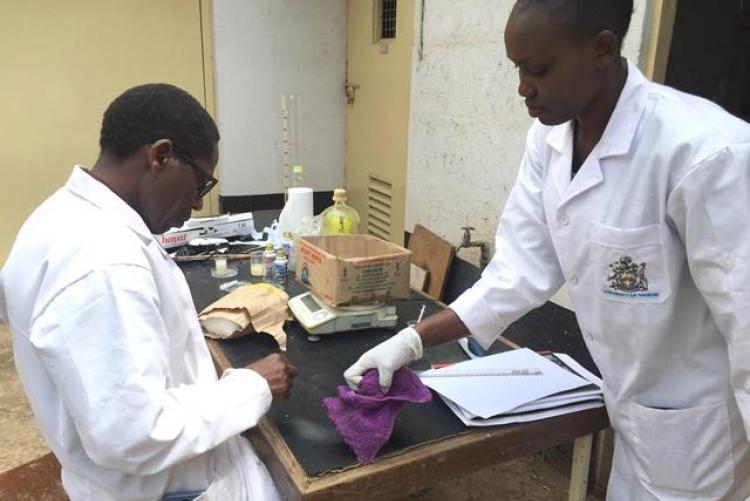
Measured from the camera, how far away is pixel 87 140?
3580mm

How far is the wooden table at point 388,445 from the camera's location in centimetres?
100

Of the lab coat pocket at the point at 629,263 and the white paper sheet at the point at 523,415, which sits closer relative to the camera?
the lab coat pocket at the point at 629,263

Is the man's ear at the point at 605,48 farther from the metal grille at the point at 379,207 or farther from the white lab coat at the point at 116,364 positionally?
the metal grille at the point at 379,207

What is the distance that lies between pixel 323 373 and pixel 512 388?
441 millimetres

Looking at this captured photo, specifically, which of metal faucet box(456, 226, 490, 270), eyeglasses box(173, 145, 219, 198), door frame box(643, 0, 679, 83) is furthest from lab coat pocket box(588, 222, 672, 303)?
metal faucet box(456, 226, 490, 270)

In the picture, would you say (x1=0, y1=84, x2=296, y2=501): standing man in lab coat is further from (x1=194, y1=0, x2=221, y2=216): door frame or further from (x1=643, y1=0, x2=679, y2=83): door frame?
(x1=194, y1=0, x2=221, y2=216): door frame

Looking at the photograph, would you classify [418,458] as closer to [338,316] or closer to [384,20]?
[338,316]

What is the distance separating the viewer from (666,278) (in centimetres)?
101

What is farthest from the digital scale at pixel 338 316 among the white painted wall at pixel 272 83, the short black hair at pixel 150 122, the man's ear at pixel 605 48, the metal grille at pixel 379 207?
the white painted wall at pixel 272 83

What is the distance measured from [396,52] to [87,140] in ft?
6.56

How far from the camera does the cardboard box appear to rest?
1.54 metres

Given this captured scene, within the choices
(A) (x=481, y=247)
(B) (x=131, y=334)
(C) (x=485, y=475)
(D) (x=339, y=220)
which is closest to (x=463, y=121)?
(A) (x=481, y=247)

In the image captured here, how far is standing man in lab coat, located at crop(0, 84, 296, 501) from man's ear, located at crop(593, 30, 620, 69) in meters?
0.71

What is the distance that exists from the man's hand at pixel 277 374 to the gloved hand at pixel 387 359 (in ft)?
0.41
